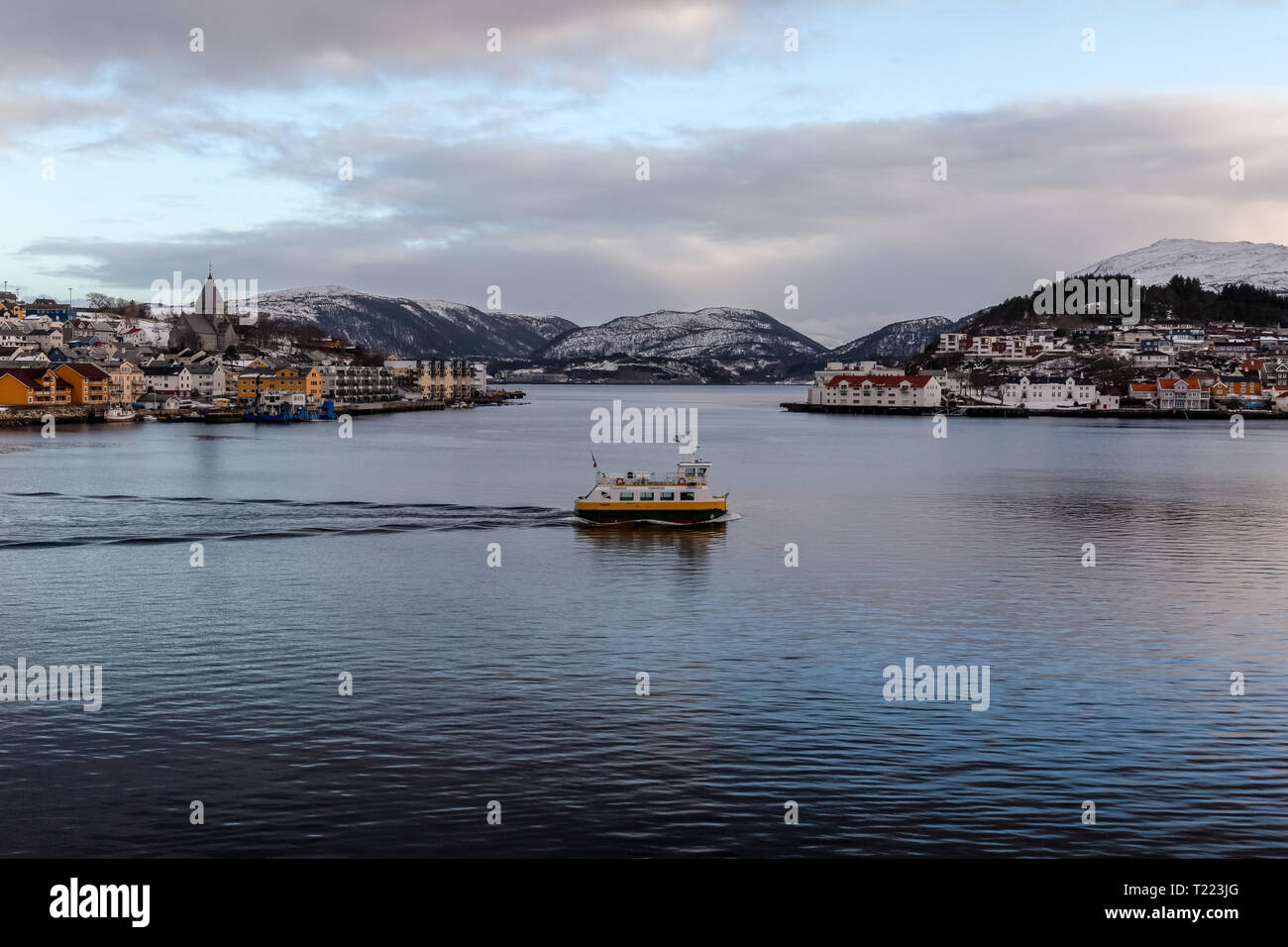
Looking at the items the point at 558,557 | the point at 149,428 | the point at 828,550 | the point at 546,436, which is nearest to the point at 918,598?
the point at 828,550

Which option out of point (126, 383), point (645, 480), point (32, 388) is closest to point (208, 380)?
point (126, 383)

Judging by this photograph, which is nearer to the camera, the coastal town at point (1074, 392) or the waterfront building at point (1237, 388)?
the coastal town at point (1074, 392)

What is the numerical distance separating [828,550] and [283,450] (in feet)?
172

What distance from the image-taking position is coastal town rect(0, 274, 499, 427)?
385 feet

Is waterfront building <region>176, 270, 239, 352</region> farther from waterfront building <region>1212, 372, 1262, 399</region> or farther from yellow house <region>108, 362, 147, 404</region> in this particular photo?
waterfront building <region>1212, 372, 1262, 399</region>

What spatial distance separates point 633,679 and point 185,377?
13323 cm

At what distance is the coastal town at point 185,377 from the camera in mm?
117250

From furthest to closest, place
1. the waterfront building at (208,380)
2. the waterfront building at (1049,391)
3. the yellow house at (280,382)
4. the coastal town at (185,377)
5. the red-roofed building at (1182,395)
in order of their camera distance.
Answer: the waterfront building at (1049,391)
the red-roofed building at (1182,395)
the waterfront building at (208,380)
the yellow house at (280,382)
the coastal town at (185,377)

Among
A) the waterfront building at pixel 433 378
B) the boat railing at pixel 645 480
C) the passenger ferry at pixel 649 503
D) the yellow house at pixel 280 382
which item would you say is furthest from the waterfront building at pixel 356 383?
the passenger ferry at pixel 649 503

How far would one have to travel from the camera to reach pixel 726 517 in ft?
137

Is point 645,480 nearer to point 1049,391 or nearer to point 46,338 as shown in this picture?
point 1049,391

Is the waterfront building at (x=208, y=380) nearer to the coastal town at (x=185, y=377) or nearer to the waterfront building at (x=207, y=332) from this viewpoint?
the coastal town at (x=185, y=377)

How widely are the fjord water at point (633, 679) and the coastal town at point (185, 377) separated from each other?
78551 mm

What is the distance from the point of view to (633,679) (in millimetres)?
19375
